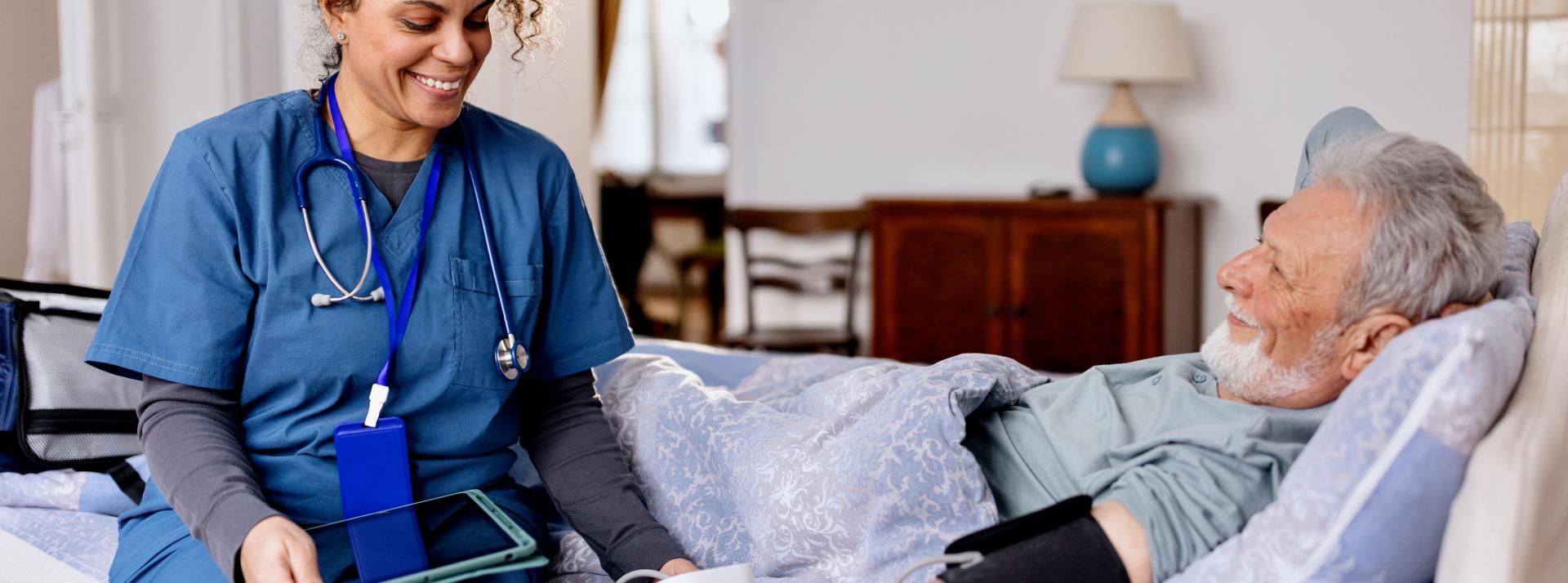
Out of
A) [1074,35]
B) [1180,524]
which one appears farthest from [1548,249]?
[1074,35]

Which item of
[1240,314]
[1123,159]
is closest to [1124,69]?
[1123,159]

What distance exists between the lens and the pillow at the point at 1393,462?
1009 mm

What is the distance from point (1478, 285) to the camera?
3.94ft

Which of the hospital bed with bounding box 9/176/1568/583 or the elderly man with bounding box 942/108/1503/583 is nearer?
the hospital bed with bounding box 9/176/1568/583

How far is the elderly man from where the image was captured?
114 cm

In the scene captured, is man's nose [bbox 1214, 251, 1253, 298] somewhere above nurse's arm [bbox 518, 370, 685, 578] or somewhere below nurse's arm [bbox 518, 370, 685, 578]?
above

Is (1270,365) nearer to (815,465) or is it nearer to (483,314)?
(815,465)

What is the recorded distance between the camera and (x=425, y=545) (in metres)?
1.20

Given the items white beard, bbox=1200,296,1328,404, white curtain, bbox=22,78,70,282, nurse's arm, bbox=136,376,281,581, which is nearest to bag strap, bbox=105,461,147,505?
nurse's arm, bbox=136,376,281,581

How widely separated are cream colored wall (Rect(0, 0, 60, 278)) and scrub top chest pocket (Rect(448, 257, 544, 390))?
59.2 inches

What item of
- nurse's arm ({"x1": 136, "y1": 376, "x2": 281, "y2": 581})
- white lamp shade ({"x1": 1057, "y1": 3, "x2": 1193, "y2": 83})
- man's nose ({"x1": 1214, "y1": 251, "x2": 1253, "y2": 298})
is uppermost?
white lamp shade ({"x1": 1057, "y1": 3, "x2": 1193, "y2": 83})

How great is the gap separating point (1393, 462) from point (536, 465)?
0.99 metres

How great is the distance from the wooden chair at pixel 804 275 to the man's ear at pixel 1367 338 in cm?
295

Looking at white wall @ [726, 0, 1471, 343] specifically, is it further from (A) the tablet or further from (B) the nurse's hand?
(B) the nurse's hand
